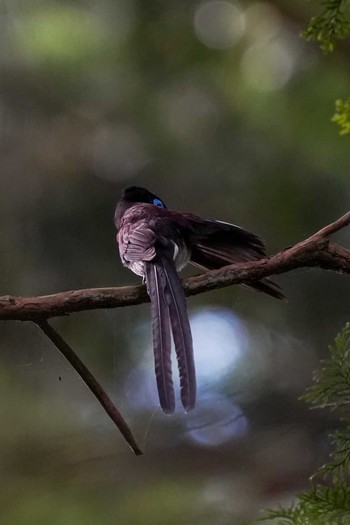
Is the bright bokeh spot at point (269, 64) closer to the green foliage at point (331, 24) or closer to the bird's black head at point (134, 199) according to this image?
the bird's black head at point (134, 199)

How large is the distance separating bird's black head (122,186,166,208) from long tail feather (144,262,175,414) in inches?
15.6

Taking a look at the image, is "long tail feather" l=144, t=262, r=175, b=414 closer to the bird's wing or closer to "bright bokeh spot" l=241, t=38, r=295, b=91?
the bird's wing

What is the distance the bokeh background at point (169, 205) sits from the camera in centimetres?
148

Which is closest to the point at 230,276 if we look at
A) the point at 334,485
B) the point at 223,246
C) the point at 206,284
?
the point at 206,284

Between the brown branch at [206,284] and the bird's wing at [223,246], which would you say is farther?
the bird's wing at [223,246]

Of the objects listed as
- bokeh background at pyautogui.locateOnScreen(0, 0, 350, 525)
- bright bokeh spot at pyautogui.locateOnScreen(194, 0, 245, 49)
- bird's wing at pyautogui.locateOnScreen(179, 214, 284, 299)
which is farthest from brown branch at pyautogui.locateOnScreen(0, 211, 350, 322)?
bright bokeh spot at pyautogui.locateOnScreen(194, 0, 245, 49)

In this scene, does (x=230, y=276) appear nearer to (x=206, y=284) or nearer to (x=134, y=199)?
(x=206, y=284)

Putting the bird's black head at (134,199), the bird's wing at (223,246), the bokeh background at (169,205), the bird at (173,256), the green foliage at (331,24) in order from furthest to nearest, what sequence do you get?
the bird's black head at (134,199) < the bokeh background at (169,205) < the bird's wing at (223,246) < the bird at (173,256) < the green foliage at (331,24)

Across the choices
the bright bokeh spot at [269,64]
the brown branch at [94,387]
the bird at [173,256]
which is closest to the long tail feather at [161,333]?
the bird at [173,256]

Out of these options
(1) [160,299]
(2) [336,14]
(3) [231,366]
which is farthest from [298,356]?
(2) [336,14]

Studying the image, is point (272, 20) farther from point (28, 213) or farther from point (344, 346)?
point (344, 346)

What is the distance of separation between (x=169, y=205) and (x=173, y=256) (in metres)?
0.50

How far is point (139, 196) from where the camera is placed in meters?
1.62

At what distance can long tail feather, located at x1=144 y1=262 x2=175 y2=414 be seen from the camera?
100 centimetres
